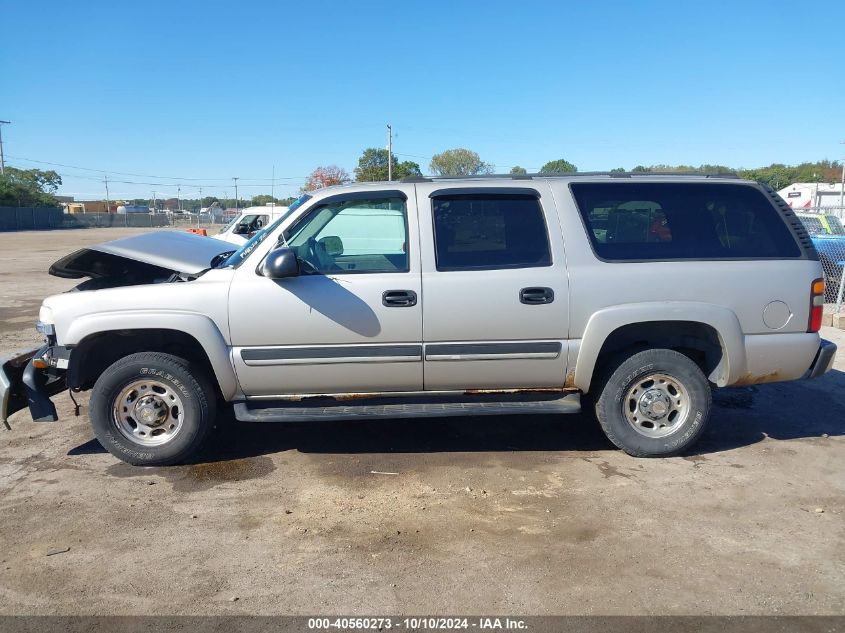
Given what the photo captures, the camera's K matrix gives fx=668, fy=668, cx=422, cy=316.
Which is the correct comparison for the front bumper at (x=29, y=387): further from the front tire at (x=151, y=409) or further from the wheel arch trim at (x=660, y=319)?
the wheel arch trim at (x=660, y=319)

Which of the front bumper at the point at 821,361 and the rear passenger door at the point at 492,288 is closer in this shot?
the rear passenger door at the point at 492,288

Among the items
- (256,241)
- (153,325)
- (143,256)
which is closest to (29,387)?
(153,325)

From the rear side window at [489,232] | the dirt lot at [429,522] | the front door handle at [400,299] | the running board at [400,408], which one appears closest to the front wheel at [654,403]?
the dirt lot at [429,522]

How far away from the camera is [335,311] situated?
4617mm

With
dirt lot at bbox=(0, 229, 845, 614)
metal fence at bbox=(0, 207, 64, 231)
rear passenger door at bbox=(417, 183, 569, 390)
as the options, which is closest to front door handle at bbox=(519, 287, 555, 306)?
rear passenger door at bbox=(417, 183, 569, 390)

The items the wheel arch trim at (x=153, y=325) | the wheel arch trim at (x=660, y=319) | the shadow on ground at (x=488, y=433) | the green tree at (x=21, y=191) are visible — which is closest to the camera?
the wheel arch trim at (x=153, y=325)

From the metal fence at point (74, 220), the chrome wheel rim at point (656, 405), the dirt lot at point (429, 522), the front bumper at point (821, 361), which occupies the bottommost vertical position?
the dirt lot at point (429, 522)

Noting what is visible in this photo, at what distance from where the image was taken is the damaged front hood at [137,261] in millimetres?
5059

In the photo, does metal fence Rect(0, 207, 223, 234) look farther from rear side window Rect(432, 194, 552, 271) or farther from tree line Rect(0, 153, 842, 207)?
rear side window Rect(432, 194, 552, 271)

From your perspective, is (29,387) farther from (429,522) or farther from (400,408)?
(429,522)

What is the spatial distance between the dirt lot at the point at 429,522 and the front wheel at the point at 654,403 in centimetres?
16

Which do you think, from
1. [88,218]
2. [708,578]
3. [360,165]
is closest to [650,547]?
[708,578]

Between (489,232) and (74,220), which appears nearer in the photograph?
(489,232)

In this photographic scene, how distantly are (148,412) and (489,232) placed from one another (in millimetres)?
2775
